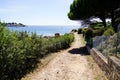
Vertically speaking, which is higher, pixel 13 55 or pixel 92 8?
pixel 92 8

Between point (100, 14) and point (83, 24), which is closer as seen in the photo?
point (100, 14)

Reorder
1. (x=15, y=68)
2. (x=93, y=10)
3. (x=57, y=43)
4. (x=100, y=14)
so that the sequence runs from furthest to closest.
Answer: (x=100, y=14) < (x=93, y=10) < (x=57, y=43) < (x=15, y=68)

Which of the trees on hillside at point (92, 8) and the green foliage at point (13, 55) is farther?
the trees on hillside at point (92, 8)

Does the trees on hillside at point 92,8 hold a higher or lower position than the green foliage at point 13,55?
higher

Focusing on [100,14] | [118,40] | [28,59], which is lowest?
[28,59]

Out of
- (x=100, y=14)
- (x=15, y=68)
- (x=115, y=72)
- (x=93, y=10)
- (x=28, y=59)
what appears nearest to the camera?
(x=115, y=72)

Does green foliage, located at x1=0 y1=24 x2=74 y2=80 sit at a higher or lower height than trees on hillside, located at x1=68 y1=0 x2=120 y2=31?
lower

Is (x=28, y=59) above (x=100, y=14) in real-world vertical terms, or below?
below

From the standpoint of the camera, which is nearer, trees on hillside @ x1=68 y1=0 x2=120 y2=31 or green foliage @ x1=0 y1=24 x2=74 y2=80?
green foliage @ x1=0 y1=24 x2=74 y2=80

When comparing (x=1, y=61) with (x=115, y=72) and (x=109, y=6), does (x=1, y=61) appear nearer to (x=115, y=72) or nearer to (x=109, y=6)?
(x=115, y=72)

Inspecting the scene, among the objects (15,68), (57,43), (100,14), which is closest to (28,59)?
(15,68)

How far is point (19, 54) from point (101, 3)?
58.7 ft

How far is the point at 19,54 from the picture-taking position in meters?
12.0

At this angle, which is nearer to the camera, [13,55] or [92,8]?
[13,55]
